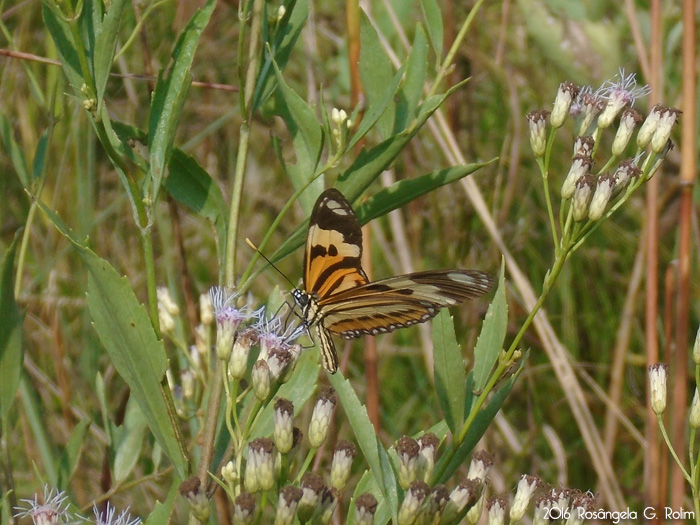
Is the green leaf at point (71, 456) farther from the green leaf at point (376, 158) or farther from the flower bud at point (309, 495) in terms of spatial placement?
the green leaf at point (376, 158)

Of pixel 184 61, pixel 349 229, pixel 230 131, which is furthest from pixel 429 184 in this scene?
pixel 230 131

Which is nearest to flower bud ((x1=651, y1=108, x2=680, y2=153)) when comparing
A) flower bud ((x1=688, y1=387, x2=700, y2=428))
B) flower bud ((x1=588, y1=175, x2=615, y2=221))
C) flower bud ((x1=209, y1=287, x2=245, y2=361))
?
flower bud ((x1=588, y1=175, x2=615, y2=221))

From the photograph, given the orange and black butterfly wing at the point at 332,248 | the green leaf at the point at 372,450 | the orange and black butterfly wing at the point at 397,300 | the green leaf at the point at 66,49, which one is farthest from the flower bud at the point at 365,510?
the green leaf at the point at 66,49

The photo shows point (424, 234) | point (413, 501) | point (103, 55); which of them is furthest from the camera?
point (424, 234)

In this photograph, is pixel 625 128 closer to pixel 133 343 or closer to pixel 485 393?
pixel 485 393

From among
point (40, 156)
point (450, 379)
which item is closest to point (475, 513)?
point (450, 379)

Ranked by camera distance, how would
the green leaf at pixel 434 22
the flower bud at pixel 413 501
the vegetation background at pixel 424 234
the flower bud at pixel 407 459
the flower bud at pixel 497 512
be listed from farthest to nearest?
the vegetation background at pixel 424 234 → the green leaf at pixel 434 22 → the flower bud at pixel 497 512 → the flower bud at pixel 407 459 → the flower bud at pixel 413 501
